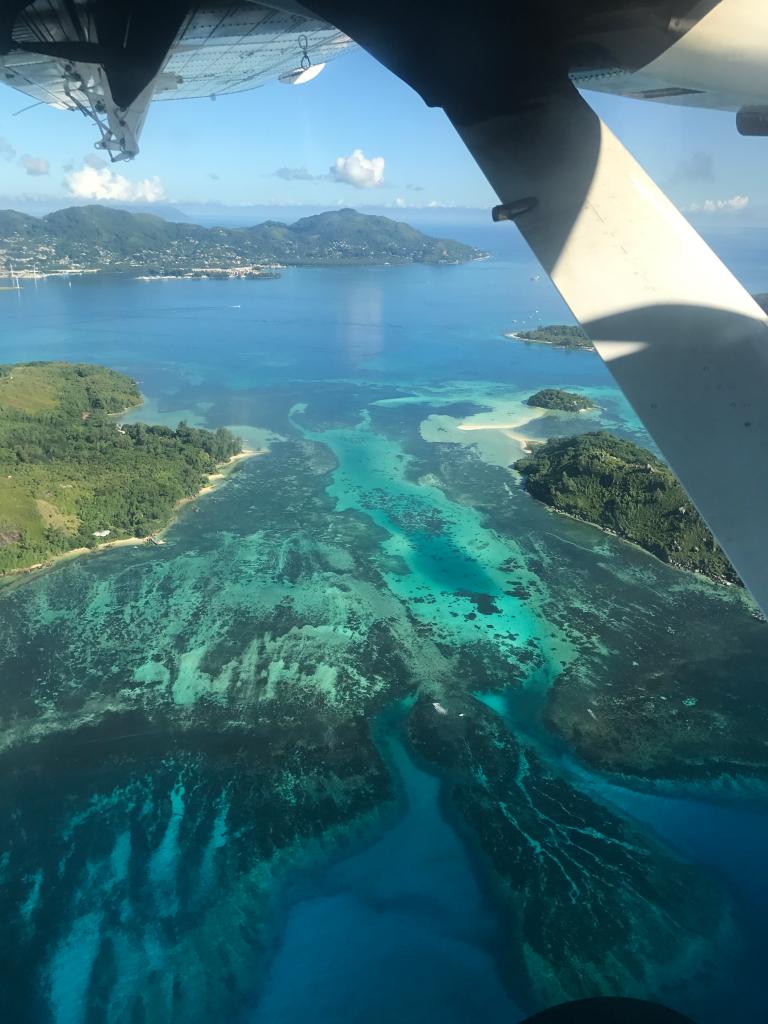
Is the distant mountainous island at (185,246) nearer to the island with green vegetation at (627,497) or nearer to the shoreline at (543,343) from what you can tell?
the shoreline at (543,343)

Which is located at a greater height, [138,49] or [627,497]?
[138,49]

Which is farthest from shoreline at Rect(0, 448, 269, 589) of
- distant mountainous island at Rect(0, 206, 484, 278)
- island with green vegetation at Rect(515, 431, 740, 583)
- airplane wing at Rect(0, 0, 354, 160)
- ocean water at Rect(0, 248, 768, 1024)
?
distant mountainous island at Rect(0, 206, 484, 278)

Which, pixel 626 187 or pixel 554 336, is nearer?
pixel 626 187

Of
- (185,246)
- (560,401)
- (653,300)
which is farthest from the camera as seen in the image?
(185,246)

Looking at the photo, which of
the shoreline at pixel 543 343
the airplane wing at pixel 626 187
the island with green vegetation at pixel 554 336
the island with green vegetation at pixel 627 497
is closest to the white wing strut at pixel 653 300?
the airplane wing at pixel 626 187

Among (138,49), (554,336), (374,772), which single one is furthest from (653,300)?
(554,336)

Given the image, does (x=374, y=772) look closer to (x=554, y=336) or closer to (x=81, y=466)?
(x=81, y=466)

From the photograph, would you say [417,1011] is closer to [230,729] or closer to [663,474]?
[230,729]
